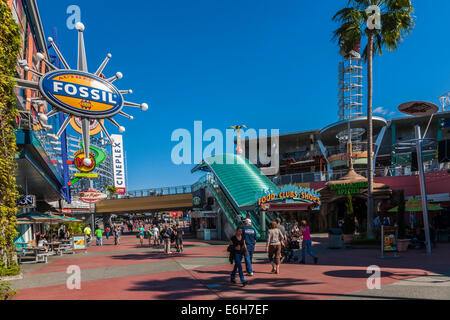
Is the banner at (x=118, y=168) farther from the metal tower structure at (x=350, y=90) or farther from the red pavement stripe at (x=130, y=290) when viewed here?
the red pavement stripe at (x=130, y=290)

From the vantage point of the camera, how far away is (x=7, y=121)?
422 inches

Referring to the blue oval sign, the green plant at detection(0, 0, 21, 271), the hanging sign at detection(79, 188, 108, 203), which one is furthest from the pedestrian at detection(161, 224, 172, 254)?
the hanging sign at detection(79, 188, 108, 203)

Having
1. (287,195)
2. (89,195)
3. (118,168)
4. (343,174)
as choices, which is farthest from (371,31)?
(118,168)

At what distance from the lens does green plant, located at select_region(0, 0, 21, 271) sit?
10070 millimetres

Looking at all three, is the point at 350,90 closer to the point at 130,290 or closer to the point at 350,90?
the point at 350,90

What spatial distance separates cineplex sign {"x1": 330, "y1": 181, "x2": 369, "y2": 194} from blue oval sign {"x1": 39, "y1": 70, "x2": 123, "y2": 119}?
23035 mm

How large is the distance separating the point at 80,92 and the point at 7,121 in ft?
8.18

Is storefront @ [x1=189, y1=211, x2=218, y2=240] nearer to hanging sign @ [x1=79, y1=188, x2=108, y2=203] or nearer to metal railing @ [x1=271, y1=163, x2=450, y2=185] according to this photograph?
metal railing @ [x1=271, y1=163, x2=450, y2=185]

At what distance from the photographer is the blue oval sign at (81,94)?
1133 cm

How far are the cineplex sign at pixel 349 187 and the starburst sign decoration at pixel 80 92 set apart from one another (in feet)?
72.9

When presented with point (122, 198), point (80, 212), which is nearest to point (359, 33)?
point (122, 198)

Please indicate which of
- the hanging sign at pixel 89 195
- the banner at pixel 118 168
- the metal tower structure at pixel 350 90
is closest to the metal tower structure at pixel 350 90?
the metal tower structure at pixel 350 90
